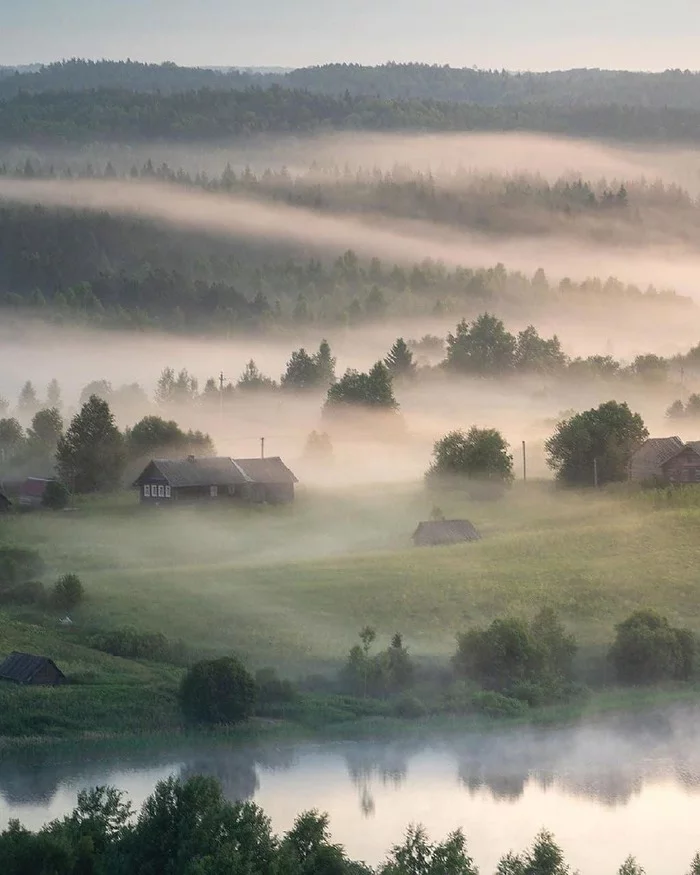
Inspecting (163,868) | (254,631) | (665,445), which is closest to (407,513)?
(665,445)

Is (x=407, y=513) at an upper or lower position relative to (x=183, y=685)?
upper

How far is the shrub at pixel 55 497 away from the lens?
350 feet

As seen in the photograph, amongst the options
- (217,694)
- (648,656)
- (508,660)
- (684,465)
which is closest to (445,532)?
(684,465)

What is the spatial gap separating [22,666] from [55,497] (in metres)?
34.8

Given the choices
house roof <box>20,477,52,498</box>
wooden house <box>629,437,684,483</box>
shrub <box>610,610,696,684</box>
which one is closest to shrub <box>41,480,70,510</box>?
house roof <box>20,477,52,498</box>

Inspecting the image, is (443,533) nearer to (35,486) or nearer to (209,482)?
(209,482)

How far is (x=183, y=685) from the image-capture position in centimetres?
7025

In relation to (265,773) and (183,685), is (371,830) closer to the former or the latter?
(265,773)

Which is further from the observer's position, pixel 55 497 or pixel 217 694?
pixel 55 497

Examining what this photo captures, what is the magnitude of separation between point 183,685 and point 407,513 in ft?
138

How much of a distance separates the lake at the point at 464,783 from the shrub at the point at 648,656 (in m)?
3.97

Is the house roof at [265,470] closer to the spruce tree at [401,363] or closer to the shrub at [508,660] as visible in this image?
the shrub at [508,660]

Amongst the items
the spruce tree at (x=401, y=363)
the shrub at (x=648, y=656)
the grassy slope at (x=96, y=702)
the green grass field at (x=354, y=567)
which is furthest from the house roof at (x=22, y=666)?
the spruce tree at (x=401, y=363)

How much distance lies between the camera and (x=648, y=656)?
77625 mm
